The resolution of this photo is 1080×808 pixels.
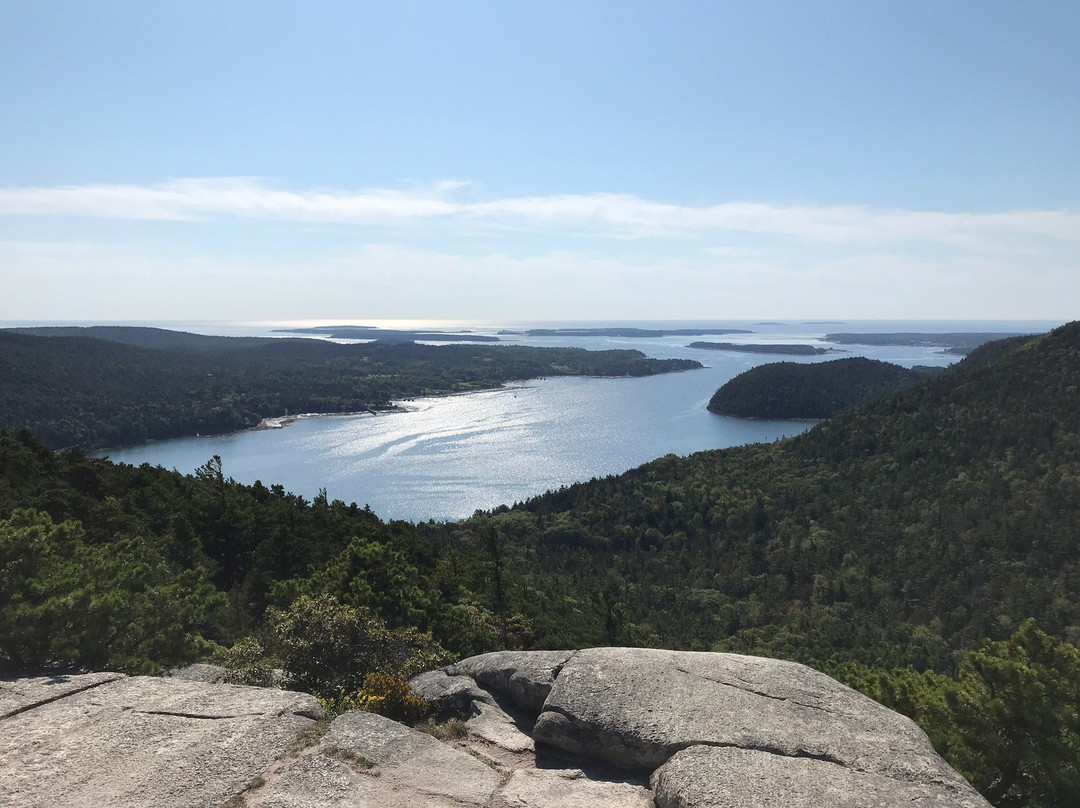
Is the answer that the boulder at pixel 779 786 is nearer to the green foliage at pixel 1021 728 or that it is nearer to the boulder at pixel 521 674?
the boulder at pixel 521 674

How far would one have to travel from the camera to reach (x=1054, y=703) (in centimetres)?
1750

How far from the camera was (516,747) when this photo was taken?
14.0 m

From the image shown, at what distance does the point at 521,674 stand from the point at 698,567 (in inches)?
3222

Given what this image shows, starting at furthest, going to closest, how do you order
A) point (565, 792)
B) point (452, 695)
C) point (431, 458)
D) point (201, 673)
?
point (431, 458) → point (201, 673) → point (452, 695) → point (565, 792)

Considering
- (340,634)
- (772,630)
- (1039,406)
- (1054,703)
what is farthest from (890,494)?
(340,634)

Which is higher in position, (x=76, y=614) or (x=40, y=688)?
(x=76, y=614)

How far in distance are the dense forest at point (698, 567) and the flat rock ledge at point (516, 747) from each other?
204 inches

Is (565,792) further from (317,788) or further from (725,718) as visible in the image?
(317,788)

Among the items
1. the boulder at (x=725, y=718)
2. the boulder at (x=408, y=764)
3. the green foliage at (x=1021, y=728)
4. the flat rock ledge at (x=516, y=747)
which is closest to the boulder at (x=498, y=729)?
the flat rock ledge at (x=516, y=747)

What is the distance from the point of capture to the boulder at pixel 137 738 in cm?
1061

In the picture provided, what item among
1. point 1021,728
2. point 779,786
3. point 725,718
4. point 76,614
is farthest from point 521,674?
point 1021,728

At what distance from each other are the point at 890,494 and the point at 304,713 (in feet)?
332

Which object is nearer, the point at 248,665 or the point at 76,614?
the point at 76,614

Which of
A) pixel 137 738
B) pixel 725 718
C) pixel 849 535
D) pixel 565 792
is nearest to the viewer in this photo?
pixel 565 792
